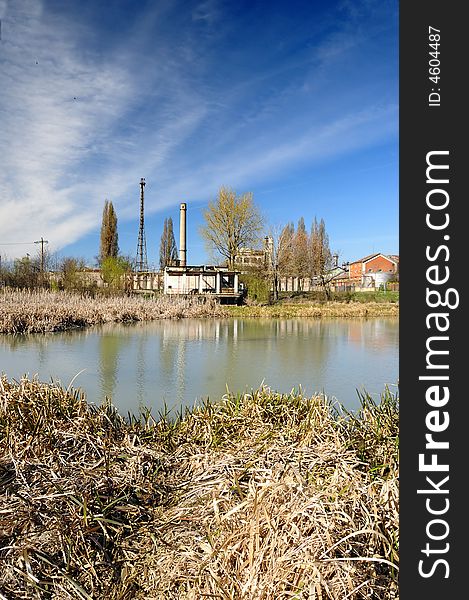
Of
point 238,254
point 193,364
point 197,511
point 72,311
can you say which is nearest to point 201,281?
point 238,254

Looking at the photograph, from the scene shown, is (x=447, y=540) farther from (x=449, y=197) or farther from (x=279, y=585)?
(x=449, y=197)

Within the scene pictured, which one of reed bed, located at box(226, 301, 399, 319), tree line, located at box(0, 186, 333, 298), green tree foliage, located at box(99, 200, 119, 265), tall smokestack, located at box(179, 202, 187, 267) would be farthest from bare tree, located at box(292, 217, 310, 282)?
green tree foliage, located at box(99, 200, 119, 265)

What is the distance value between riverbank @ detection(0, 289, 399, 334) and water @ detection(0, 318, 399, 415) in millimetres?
1277

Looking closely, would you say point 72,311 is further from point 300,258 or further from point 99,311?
point 300,258

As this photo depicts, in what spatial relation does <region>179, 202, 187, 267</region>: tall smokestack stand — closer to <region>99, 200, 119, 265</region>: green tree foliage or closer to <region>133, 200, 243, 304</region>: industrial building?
<region>133, 200, 243, 304</region>: industrial building

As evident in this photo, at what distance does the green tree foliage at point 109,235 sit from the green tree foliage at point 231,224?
11351mm

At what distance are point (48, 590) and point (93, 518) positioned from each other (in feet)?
1.05

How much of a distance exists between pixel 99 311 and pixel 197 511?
12.7 m

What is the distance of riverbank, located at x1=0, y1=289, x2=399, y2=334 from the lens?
1112cm

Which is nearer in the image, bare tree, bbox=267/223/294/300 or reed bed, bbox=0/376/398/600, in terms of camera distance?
reed bed, bbox=0/376/398/600

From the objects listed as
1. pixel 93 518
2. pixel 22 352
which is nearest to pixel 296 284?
pixel 22 352

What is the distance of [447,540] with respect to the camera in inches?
47.2

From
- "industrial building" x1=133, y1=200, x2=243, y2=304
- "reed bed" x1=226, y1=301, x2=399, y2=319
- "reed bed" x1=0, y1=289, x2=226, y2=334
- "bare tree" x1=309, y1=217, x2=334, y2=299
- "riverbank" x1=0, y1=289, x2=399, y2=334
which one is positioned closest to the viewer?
"reed bed" x1=0, y1=289, x2=226, y2=334

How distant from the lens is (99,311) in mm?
13969
